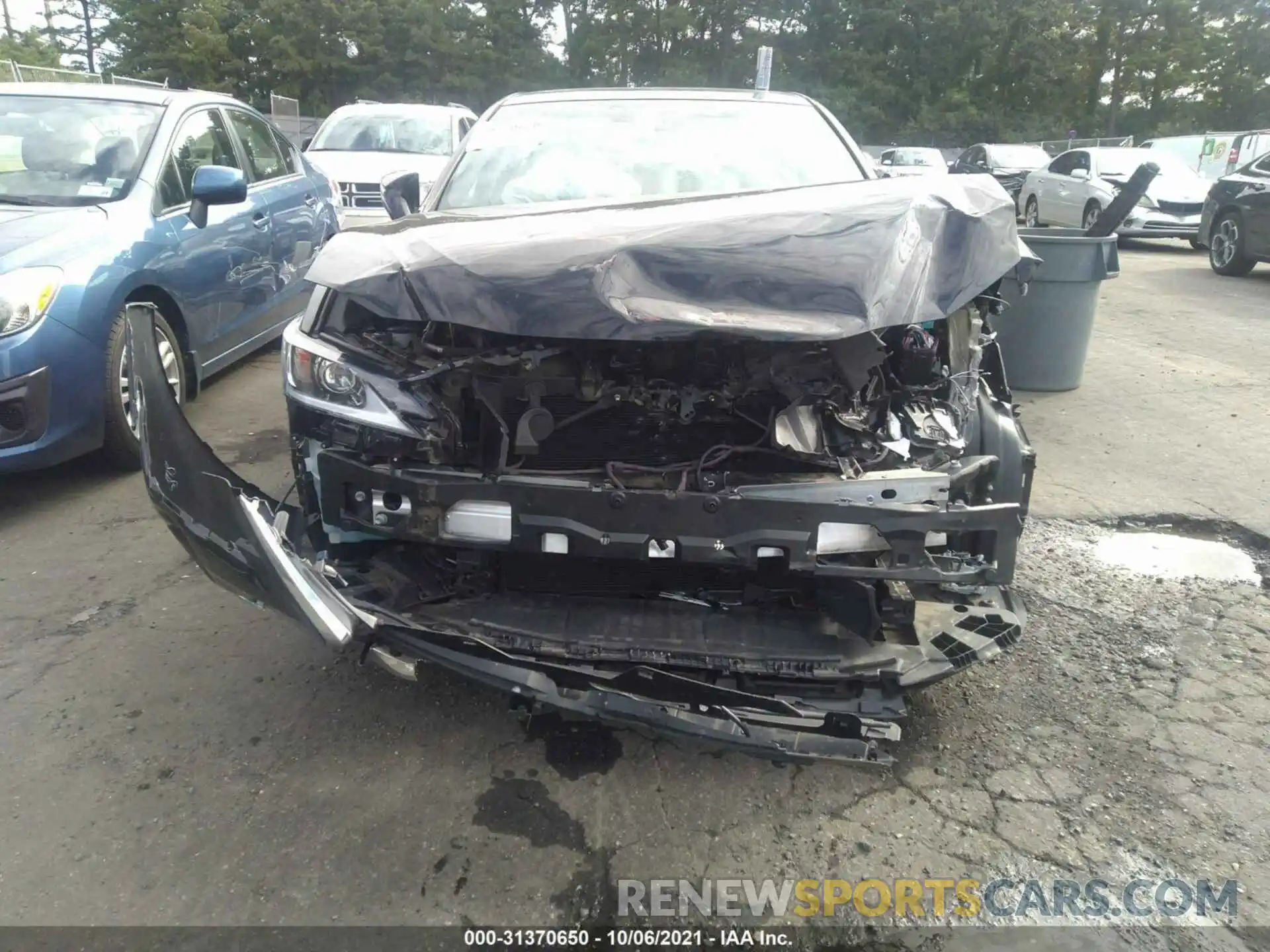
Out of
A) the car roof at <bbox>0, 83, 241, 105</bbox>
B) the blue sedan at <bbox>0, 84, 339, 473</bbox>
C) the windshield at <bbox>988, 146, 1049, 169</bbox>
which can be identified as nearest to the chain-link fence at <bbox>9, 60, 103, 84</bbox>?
the car roof at <bbox>0, 83, 241, 105</bbox>

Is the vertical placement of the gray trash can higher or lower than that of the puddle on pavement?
higher

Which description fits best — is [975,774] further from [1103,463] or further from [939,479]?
[1103,463]

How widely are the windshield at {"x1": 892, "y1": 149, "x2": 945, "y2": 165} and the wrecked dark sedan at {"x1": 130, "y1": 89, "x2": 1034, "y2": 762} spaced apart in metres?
22.5

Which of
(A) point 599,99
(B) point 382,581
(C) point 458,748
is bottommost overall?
(C) point 458,748

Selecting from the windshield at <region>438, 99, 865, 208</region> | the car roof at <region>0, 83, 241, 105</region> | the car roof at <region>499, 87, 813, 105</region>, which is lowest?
the windshield at <region>438, 99, 865, 208</region>

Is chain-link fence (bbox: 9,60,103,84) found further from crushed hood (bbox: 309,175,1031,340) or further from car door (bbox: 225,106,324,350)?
crushed hood (bbox: 309,175,1031,340)

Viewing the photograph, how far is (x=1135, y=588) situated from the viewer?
12.5ft

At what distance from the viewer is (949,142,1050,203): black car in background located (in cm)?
2008

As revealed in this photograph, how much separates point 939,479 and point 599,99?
9.32 ft

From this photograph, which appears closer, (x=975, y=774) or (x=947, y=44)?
(x=975, y=774)

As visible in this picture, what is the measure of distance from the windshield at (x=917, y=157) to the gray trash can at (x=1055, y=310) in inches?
716

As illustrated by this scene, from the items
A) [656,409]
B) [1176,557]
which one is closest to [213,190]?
[656,409]

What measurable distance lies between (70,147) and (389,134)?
5.85 m

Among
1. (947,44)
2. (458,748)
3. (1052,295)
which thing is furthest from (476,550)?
(947,44)
